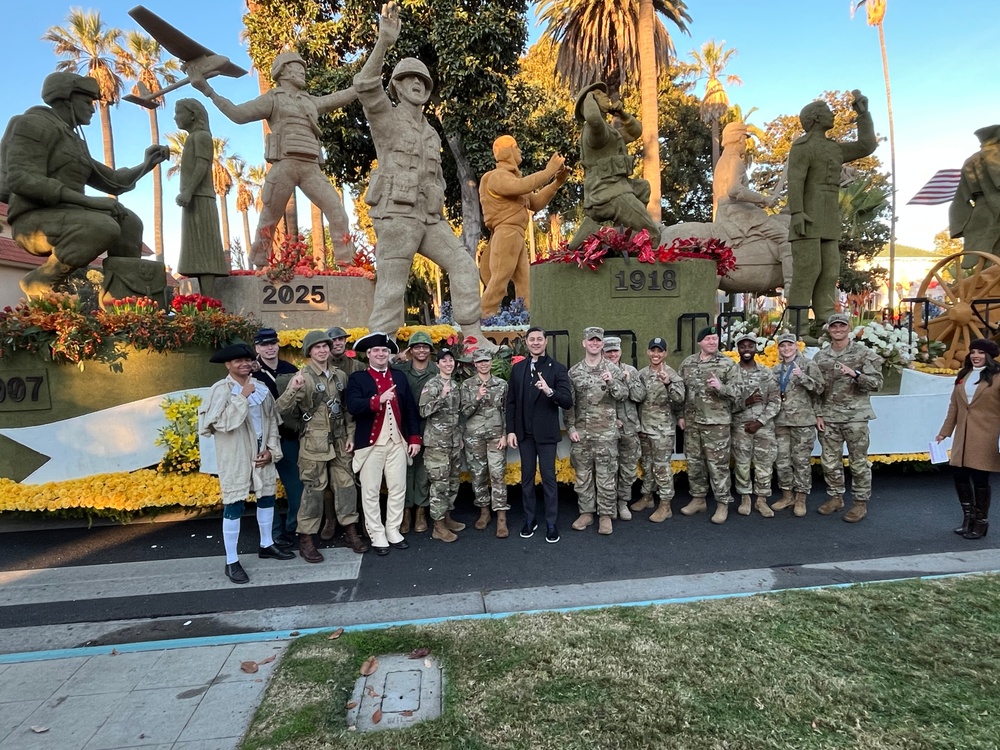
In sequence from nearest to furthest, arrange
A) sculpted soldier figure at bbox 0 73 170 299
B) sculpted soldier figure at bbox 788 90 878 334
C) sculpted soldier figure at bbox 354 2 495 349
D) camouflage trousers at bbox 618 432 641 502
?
1. camouflage trousers at bbox 618 432 641 502
2. sculpted soldier figure at bbox 0 73 170 299
3. sculpted soldier figure at bbox 354 2 495 349
4. sculpted soldier figure at bbox 788 90 878 334

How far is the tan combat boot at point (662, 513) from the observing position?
5184 millimetres

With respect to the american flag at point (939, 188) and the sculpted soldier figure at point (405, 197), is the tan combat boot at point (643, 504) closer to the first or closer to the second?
the sculpted soldier figure at point (405, 197)

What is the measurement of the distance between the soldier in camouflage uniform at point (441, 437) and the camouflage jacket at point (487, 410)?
0.32ft

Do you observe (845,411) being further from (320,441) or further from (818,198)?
(320,441)

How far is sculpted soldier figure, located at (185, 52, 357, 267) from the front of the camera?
7.36m

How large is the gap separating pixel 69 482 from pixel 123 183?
3.86 meters

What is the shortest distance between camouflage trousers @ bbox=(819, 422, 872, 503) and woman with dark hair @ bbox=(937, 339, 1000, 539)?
641mm

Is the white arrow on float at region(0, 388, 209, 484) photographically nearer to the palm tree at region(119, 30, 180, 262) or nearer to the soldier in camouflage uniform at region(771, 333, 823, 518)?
the soldier in camouflage uniform at region(771, 333, 823, 518)

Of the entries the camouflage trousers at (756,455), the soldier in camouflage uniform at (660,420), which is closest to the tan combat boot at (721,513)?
the camouflage trousers at (756,455)

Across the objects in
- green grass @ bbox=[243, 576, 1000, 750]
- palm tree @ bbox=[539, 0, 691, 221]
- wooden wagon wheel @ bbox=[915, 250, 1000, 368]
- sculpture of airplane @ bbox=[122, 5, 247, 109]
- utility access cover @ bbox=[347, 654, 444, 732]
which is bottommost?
utility access cover @ bbox=[347, 654, 444, 732]

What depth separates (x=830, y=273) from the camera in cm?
760

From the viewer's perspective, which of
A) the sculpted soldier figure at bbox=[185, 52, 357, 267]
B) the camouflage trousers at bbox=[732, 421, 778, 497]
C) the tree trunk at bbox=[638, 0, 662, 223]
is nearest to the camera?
the camouflage trousers at bbox=[732, 421, 778, 497]

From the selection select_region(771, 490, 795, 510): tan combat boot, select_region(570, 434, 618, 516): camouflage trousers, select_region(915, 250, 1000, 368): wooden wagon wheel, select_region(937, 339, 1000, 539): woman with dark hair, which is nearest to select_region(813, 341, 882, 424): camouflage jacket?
select_region(937, 339, 1000, 539): woman with dark hair

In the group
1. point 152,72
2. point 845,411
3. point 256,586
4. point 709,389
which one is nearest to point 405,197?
point 709,389
